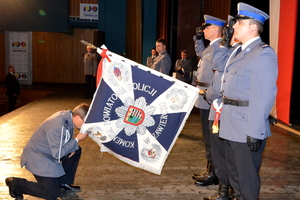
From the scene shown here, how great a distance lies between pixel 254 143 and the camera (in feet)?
8.60

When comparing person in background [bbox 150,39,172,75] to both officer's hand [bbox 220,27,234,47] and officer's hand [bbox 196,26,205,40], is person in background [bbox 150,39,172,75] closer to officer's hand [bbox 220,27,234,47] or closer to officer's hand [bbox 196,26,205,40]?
officer's hand [bbox 196,26,205,40]

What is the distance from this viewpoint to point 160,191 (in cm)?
360

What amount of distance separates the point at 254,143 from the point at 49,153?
162 cm

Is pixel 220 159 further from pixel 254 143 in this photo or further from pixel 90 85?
pixel 90 85

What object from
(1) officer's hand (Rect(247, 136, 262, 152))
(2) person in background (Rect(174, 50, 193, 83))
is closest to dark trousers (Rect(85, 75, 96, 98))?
(2) person in background (Rect(174, 50, 193, 83))

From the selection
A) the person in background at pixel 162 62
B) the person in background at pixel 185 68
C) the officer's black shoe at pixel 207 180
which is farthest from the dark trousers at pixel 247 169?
the person in background at pixel 185 68

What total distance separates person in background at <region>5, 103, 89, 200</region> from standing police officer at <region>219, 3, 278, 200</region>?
1.17 m

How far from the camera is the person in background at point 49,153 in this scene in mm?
3092

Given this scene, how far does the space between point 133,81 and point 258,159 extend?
44.6 inches

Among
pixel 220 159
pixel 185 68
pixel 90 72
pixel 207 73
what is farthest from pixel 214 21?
pixel 90 72

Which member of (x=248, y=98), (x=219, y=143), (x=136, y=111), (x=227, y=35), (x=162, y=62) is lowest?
(x=219, y=143)

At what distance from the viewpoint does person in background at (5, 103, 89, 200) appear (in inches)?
122

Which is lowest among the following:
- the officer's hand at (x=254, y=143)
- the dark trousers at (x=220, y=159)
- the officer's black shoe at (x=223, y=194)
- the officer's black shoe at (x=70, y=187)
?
the officer's black shoe at (x=70, y=187)

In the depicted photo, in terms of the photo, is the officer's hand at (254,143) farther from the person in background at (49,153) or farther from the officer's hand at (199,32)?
the officer's hand at (199,32)
